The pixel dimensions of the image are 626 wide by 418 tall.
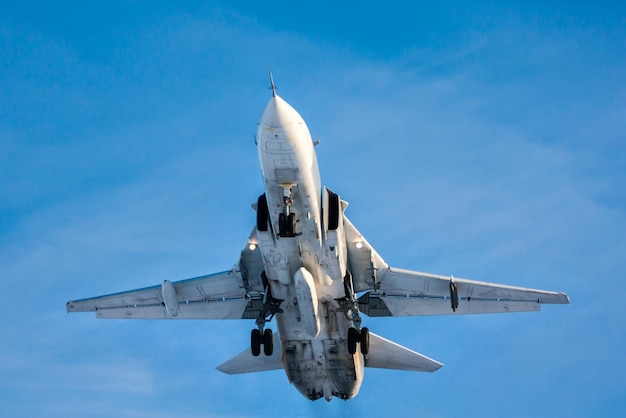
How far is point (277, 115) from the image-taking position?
37.2 metres

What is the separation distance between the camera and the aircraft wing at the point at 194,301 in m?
45.7

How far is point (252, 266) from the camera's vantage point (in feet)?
146

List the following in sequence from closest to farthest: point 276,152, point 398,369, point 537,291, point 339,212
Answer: point 276,152, point 339,212, point 537,291, point 398,369

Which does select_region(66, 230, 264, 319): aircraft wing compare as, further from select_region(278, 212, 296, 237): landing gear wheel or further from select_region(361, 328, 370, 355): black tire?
select_region(278, 212, 296, 237): landing gear wheel

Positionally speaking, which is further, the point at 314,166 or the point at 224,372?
the point at 224,372

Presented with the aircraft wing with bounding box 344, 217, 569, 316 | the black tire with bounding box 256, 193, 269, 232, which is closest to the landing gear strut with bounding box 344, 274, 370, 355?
the aircraft wing with bounding box 344, 217, 569, 316

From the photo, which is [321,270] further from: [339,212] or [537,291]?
[537,291]

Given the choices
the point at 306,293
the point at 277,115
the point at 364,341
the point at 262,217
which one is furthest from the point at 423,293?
the point at 277,115

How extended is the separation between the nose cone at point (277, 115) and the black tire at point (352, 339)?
10.6m

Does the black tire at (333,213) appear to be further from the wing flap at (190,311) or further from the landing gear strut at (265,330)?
the wing flap at (190,311)

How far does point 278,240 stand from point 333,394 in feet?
33.6

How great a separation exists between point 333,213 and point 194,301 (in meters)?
9.70

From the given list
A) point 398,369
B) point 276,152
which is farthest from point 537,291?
point 276,152

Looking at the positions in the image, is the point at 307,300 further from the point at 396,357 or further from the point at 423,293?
the point at 396,357
